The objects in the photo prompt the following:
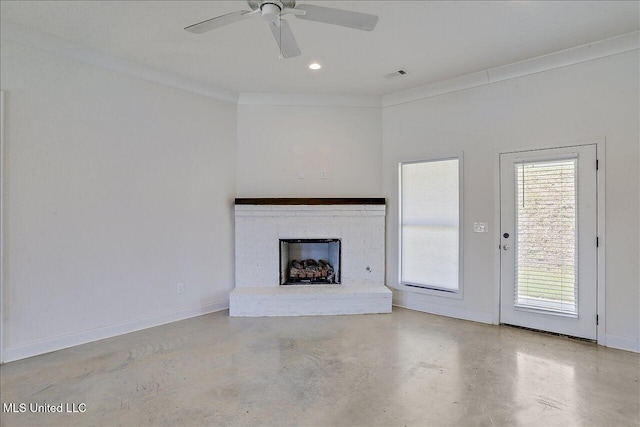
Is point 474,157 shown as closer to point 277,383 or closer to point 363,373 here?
point 363,373

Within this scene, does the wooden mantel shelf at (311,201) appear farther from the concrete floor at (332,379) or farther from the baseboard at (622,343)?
the baseboard at (622,343)

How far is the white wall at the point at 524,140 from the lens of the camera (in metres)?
3.15

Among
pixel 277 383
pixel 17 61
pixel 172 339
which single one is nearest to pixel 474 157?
pixel 277 383

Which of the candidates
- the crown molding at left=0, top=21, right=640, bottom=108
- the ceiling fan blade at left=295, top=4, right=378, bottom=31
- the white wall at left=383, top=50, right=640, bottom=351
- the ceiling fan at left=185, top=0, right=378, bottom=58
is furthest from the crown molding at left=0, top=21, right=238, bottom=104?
the white wall at left=383, top=50, right=640, bottom=351

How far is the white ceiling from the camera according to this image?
2.67 metres

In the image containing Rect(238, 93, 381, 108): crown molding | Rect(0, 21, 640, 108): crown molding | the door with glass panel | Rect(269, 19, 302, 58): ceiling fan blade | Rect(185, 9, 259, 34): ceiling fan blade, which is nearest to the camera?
Rect(185, 9, 259, 34): ceiling fan blade

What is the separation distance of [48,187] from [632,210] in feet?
17.4

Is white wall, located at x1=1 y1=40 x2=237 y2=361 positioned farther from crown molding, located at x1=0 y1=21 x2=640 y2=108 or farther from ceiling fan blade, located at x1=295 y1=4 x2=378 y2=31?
ceiling fan blade, located at x1=295 y1=4 x2=378 y2=31

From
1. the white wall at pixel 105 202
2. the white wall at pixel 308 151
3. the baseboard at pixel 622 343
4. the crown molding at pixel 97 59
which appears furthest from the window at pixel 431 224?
the crown molding at pixel 97 59

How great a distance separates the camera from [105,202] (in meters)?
3.53

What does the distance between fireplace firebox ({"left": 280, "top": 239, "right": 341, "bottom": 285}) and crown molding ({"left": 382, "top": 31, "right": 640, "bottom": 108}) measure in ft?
7.12

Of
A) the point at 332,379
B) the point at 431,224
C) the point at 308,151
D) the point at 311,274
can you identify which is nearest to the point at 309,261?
the point at 311,274

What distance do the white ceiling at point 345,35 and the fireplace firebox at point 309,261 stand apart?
86.2 inches

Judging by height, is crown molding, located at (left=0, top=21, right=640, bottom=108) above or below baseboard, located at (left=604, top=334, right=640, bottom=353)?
above
